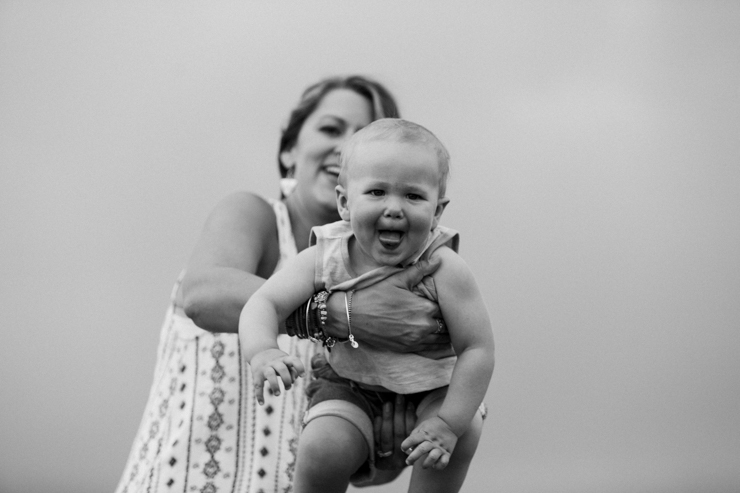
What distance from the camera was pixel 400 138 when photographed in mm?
1146

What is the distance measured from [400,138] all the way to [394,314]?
26 cm

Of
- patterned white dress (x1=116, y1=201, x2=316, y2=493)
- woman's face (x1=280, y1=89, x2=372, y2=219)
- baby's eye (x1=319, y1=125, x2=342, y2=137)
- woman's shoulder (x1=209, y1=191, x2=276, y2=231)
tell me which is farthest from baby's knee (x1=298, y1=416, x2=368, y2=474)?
baby's eye (x1=319, y1=125, x2=342, y2=137)

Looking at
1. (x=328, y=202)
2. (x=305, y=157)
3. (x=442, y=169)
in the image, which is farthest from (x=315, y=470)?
(x=305, y=157)

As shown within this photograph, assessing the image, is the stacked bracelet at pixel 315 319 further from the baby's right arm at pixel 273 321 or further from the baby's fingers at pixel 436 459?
the baby's fingers at pixel 436 459

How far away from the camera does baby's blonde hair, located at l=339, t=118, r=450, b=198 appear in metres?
1.15

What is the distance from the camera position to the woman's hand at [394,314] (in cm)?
118

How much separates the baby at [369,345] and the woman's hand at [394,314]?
0.01 metres

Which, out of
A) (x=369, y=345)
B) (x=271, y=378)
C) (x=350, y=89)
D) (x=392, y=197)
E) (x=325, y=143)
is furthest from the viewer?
(x=350, y=89)

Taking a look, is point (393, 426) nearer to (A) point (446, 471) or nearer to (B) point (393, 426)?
(B) point (393, 426)

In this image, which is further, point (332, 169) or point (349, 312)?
point (332, 169)

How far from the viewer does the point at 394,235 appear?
115cm

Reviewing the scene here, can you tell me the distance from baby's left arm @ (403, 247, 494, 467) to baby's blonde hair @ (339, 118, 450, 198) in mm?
131

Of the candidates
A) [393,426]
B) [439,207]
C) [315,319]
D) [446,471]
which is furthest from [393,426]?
[439,207]

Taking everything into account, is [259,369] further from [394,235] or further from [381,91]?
[381,91]
